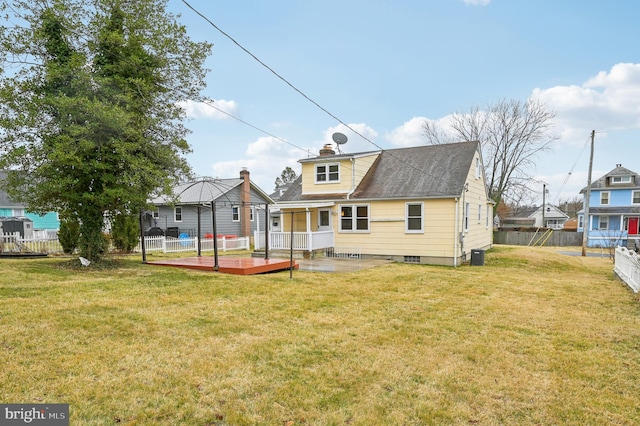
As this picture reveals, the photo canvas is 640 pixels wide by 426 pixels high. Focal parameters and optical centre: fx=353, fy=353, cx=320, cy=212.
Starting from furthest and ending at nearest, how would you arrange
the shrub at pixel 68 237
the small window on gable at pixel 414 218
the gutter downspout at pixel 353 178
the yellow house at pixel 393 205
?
the gutter downspout at pixel 353 178 < the small window on gable at pixel 414 218 < the yellow house at pixel 393 205 < the shrub at pixel 68 237

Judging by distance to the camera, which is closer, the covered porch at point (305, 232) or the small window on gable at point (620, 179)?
the covered porch at point (305, 232)

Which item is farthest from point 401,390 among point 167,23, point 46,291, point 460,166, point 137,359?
point 460,166

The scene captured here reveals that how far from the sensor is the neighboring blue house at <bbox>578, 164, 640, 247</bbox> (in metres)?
31.8

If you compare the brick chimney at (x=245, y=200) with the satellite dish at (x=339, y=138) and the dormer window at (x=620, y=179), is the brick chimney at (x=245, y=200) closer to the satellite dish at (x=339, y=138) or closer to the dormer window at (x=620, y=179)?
the satellite dish at (x=339, y=138)

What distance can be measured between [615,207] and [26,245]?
144ft

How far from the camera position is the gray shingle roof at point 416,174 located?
50.9 ft

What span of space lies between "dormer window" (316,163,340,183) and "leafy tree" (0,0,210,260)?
851 cm

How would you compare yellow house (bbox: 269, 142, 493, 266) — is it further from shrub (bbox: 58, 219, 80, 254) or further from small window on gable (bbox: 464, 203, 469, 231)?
shrub (bbox: 58, 219, 80, 254)

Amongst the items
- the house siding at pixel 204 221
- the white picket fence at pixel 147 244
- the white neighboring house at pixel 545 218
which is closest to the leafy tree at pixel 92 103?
the white picket fence at pixel 147 244

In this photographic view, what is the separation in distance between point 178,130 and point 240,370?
883cm

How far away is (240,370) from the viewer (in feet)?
13.3

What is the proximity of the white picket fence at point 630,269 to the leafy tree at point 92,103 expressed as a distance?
12914 millimetres

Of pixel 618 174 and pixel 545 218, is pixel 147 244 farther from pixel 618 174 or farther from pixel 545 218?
pixel 545 218

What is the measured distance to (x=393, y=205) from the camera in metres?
15.9
